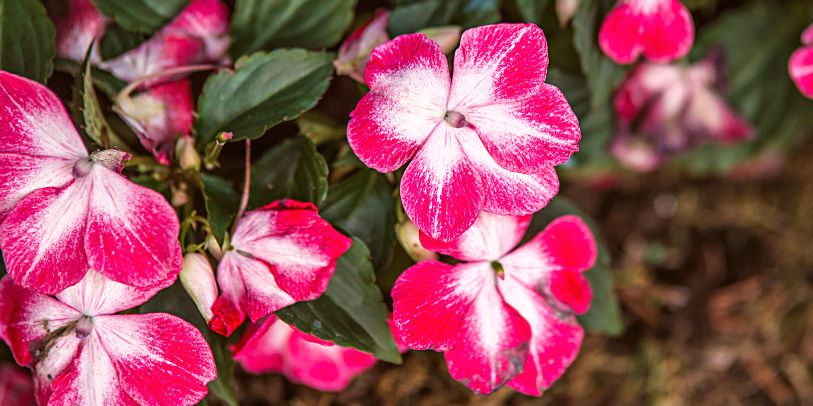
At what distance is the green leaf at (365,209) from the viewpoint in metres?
0.71

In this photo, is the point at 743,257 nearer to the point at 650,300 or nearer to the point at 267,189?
the point at 650,300

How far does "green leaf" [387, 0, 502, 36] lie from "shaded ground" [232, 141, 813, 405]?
55 cm

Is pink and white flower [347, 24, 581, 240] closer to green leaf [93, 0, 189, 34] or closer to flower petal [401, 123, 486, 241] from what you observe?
flower petal [401, 123, 486, 241]

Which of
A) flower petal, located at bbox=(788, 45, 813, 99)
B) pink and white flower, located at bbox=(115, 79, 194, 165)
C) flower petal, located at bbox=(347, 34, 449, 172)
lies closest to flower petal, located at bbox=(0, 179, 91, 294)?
pink and white flower, located at bbox=(115, 79, 194, 165)

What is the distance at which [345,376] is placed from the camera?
0.83 meters


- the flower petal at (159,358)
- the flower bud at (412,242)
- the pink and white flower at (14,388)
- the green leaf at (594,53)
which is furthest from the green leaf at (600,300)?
the pink and white flower at (14,388)

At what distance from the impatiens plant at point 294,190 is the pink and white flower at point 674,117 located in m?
0.20

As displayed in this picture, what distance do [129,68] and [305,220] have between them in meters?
0.24

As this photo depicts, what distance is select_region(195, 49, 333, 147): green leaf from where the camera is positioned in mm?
655

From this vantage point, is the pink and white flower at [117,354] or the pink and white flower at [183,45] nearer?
the pink and white flower at [117,354]

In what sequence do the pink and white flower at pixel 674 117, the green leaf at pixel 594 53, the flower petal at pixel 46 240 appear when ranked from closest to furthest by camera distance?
the flower petal at pixel 46 240 < the green leaf at pixel 594 53 < the pink and white flower at pixel 674 117

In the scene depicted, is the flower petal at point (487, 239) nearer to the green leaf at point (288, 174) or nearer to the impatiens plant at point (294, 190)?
the impatiens plant at point (294, 190)

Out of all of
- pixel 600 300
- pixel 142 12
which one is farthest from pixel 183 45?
pixel 600 300

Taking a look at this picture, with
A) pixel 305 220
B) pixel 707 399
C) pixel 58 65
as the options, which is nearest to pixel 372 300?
pixel 305 220
